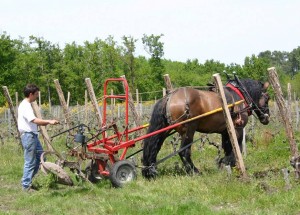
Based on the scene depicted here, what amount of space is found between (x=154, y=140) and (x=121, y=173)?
93 centimetres

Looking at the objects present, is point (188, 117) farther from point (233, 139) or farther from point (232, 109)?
point (233, 139)

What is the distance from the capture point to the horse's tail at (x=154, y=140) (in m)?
7.92

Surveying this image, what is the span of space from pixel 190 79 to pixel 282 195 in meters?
48.7

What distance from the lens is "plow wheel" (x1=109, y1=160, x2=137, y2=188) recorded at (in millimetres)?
7375

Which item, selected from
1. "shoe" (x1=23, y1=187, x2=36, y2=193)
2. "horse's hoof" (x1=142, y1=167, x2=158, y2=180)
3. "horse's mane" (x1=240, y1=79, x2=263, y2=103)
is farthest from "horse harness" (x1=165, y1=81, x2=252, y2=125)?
"shoe" (x1=23, y1=187, x2=36, y2=193)

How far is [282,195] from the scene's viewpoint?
5.78m

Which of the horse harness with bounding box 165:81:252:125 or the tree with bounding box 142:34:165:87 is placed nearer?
the horse harness with bounding box 165:81:252:125

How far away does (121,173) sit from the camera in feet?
→ 24.6

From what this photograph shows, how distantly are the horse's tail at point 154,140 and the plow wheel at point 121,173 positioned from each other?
0.35 m

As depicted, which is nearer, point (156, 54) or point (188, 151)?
point (188, 151)

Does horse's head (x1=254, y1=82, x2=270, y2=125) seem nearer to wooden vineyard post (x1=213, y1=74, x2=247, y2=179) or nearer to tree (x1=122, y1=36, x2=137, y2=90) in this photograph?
wooden vineyard post (x1=213, y1=74, x2=247, y2=179)

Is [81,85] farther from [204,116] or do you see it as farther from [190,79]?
[204,116]

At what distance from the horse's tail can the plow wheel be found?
1.15 feet

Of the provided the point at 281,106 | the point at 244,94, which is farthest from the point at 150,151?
the point at 281,106
